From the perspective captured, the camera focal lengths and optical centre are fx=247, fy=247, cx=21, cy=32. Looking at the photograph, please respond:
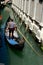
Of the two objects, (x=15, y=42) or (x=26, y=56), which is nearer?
(x=26, y=56)

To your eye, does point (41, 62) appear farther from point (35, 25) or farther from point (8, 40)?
point (35, 25)

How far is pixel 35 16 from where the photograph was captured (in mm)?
21891

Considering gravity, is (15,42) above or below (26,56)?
above

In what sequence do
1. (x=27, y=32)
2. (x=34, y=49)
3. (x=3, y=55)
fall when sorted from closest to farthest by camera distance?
(x=3, y=55) < (x=34, y=49) < (x=27, y=32)

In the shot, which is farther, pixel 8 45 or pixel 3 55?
pixel 8 45

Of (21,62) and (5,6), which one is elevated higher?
(21,62)

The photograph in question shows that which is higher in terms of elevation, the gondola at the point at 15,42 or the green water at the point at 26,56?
the gondola at the point at 15,42

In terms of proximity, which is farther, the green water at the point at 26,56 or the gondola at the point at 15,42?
the gondola at the point at 15,42

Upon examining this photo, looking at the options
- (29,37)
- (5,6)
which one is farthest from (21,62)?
(5,6)

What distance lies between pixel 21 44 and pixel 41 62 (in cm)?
244

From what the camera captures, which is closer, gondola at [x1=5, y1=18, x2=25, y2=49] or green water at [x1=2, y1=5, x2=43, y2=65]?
green water at [x1=2, y1=5, x2=43, y2=65]

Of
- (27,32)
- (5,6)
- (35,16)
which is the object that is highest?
(35,16)

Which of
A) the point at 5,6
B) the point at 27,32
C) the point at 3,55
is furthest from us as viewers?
the point at 5,6

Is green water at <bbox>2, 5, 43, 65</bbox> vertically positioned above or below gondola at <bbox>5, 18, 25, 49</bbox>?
below
